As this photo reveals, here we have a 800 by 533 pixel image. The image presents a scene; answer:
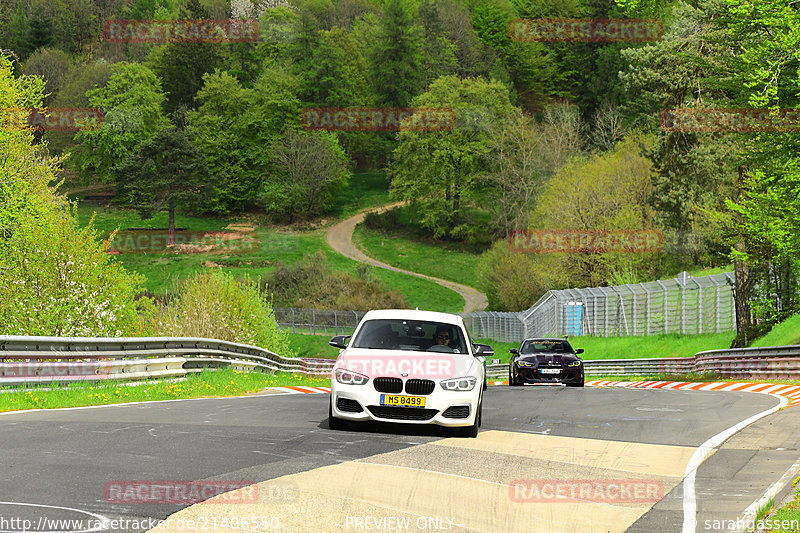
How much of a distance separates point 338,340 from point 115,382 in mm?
7549

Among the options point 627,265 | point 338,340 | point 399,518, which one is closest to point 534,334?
point 627,265

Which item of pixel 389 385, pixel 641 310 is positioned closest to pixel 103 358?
pixel 389 385

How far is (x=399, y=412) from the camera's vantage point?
38.8 ft

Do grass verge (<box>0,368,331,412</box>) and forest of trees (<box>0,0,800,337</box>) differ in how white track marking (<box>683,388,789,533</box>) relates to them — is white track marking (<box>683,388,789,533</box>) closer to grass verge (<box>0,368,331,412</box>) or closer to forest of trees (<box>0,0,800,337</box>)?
grass verge (<box>0,368,331,412</box>)

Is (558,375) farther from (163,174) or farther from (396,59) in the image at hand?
(396,59)

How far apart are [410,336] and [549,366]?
14.0m

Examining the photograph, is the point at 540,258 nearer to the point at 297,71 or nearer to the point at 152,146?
the point at 152,146

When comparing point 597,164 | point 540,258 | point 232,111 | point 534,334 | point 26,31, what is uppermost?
point 26,31

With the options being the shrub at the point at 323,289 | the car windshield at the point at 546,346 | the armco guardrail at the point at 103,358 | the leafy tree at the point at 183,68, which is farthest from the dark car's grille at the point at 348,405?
the leafy tree at the point at 183,68

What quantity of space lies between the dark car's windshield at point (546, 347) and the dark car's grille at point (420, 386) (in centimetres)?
1562

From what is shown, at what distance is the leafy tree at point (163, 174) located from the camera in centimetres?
10106

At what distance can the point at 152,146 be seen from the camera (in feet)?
332

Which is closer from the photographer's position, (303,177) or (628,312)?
(628,312)

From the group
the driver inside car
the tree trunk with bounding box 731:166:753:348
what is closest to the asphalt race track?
the driver inside car
